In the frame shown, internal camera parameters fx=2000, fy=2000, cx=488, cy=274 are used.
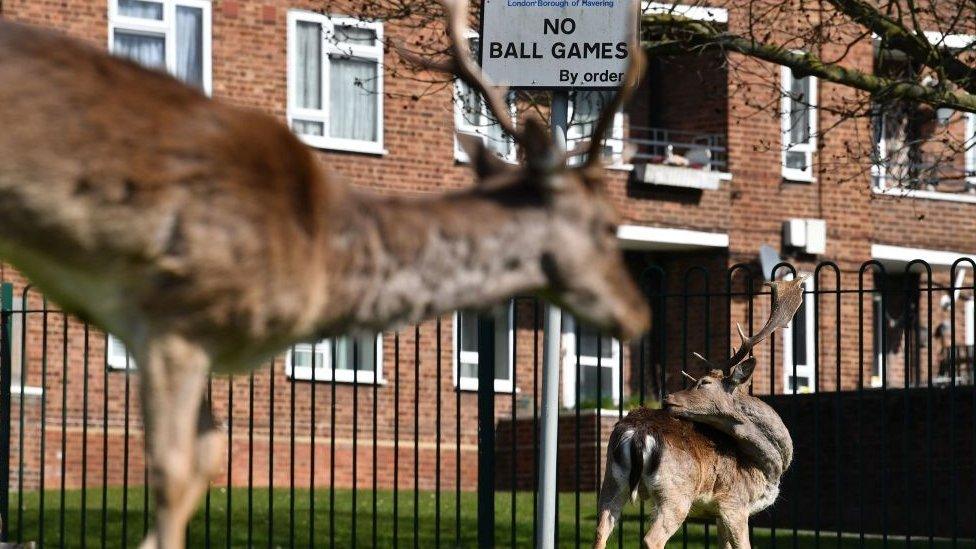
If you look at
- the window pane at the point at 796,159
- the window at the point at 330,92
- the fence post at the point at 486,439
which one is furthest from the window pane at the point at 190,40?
the fence post at the point at 486,439

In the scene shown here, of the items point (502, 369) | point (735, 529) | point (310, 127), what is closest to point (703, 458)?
point (735, 529)

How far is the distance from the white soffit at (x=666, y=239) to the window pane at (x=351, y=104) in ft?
12.3

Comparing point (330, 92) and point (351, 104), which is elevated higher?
point (330, 92)

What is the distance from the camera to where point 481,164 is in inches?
269

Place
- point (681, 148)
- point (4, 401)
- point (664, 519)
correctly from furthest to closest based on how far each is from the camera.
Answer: point (681, 148) < point (4, 401) < point (664, 519)

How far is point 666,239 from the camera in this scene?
27672mm

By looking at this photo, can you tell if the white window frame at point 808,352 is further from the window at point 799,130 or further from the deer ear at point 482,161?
the deer ear at point 482,161

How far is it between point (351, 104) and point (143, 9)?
307 centimetres

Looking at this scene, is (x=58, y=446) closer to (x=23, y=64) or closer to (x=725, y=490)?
(x=725, y=490)

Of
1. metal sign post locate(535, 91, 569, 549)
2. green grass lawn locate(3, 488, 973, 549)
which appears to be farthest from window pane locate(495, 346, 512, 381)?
metal sign post locate(535, 91, 569, 549)

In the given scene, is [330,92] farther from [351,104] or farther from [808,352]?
[808,352]

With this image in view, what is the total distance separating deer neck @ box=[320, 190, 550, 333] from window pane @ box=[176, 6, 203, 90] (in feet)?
62.3

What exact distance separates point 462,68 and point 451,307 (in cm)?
95

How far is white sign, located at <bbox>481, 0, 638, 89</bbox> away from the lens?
975 centimetres
